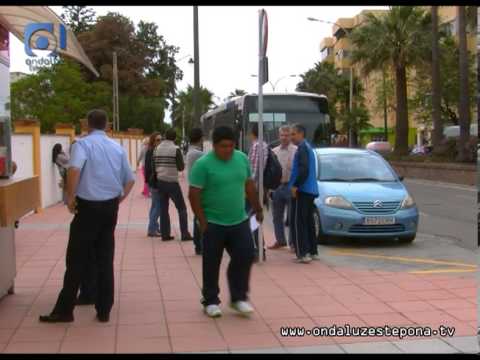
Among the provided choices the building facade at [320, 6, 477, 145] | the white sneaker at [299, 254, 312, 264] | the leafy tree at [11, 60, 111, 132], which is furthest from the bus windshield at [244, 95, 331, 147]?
the building facade at [320, 6, 477, 145]

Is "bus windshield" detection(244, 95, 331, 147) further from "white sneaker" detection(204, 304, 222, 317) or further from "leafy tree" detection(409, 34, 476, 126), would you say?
"leafy tree" detection(409, 34, 476, 126)

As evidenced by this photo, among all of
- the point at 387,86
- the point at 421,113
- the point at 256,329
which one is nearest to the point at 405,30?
the point at 421,113

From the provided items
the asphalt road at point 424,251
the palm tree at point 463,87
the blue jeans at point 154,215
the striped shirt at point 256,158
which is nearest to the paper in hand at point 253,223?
the striped shirt at point 256,158

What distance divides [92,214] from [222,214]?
3.69 ft

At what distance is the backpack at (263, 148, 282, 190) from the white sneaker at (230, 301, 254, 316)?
2.84 m

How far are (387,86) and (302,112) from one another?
120 ft

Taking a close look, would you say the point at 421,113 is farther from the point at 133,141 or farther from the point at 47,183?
the point at 47,183

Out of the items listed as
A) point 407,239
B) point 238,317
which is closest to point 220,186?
point 238,317

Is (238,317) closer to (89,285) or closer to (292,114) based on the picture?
(89,285)

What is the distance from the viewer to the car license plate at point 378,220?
9.89 metres

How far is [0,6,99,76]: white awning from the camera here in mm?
6238

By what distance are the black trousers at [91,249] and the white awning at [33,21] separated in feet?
6.23

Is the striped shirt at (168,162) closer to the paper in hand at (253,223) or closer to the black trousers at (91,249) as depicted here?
the paper in hand at (253,223)

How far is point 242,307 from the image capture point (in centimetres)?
597
